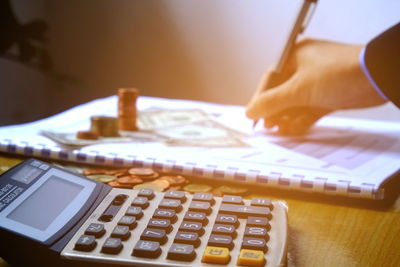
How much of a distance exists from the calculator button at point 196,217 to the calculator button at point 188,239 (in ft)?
0.09

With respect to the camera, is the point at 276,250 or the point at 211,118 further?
the point at 211,118

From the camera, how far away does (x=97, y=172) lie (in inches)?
19.9

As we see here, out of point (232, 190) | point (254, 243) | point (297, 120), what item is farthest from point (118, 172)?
point (297, 120)

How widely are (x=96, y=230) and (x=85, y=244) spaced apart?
0.07 feet

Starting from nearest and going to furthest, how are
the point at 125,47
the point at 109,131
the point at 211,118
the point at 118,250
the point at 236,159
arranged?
the point at 118,250 → the point at 236,159 → the point at 109,131 → the point at 211,118 → the point at 125,47

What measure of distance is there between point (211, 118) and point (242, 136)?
0.46ft

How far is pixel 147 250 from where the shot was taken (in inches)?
12.1

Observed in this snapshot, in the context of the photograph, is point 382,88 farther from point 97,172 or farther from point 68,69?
point 68,69

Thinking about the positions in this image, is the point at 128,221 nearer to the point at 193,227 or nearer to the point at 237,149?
the point at 193,227

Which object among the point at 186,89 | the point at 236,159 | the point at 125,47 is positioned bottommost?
the point at 186,89

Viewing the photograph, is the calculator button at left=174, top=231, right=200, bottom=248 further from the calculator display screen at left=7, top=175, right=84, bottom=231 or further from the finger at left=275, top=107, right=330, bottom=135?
the finger at left=275, top=107, right=330, bottom=135

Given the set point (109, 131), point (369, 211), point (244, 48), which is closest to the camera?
point (369, 211)

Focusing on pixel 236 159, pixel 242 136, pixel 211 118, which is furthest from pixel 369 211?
pixel 211 118

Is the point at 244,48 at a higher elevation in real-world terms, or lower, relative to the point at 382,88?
lower
